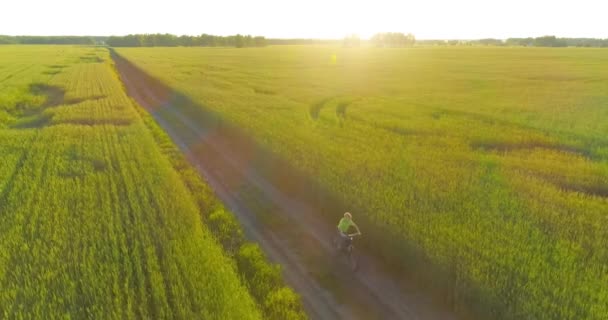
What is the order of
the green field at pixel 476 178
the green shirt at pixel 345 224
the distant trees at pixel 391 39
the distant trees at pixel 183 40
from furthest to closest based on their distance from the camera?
1. the distant trees at pixel 183 40
2. the distant trees at pixel 391 39
3. the green shirt at pixel 345 224
4. the green field at pixel 476 178

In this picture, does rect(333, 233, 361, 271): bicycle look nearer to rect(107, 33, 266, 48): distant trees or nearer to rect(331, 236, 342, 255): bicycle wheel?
rect(331, 236, 342, 255): bicycle wheel

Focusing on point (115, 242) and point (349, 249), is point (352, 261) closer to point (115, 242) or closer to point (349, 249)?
point (349, 249)

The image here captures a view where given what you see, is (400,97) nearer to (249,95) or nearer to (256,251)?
(249,95)

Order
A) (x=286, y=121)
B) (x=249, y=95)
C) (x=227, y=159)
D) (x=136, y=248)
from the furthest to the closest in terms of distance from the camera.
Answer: (x=249, y=95) → (x=286, y=121) → (x=227, y=159) → (x=136, y=248)

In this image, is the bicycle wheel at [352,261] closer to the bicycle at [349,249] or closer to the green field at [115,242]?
the bicycle at [349,249]

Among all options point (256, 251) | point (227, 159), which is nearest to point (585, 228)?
point (256, 251)

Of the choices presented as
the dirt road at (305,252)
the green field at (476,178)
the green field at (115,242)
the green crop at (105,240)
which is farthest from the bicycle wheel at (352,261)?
the green crop at (105,240)
